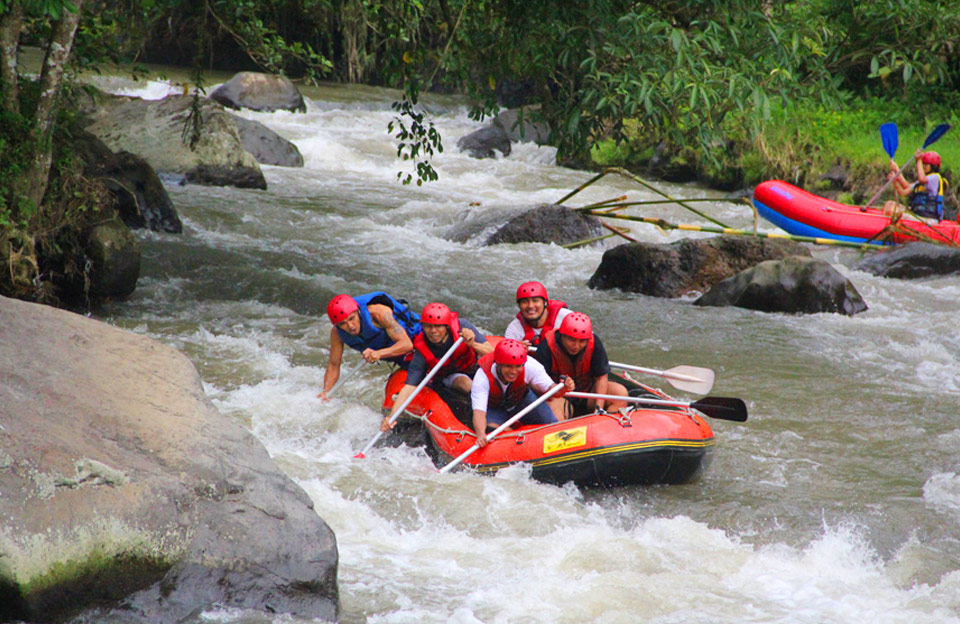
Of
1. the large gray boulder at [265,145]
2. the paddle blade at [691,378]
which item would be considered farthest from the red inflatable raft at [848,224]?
the large gray boulder at [265,145]

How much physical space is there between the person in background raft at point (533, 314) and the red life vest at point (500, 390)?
15.9 inches

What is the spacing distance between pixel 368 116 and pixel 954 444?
17.4m

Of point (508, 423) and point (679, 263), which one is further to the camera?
point (679, 263)

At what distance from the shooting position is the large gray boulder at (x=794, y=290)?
9461mm

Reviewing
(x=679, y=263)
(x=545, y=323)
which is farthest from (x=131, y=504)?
(x=679, y=263)

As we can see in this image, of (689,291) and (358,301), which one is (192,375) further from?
(689,291)

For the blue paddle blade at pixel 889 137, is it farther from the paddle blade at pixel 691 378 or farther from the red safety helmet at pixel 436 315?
the red safety helmet at pixel 436 315

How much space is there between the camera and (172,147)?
44.1 feet

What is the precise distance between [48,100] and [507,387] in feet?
13.3

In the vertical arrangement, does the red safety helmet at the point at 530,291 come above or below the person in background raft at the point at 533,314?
above

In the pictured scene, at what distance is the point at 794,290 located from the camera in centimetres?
950

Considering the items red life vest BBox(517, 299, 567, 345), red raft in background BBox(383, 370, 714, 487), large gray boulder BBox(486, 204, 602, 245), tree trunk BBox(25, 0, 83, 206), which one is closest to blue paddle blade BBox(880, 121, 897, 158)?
large gray boulder BBox(486, 204, 602, 245)

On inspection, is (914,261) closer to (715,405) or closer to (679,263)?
(679,263)

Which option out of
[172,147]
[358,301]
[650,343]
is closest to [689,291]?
[650,343]
